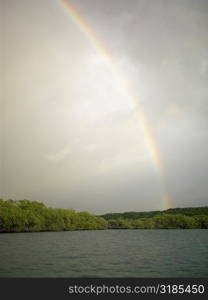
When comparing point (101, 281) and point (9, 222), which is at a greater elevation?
point (9, 222)

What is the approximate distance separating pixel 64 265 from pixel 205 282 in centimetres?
1004

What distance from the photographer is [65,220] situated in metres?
88.8

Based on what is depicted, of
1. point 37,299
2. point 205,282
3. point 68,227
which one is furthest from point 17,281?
point 68,227

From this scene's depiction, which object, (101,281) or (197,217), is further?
(197,217)

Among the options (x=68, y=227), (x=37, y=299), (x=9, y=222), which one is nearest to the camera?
(x=37, y=299)

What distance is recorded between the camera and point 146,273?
2159 cm

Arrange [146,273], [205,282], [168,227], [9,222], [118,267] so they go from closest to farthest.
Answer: [205,282] < [146,273] < [118,267] < [9,222] < [168,227]

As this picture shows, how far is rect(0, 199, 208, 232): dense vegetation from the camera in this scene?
7188 cm

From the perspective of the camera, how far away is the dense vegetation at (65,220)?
71875 mm

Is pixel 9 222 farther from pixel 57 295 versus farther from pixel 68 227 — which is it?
pixel 57 295

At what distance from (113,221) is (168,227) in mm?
16217

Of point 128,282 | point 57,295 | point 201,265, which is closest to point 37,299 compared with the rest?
point 57,295

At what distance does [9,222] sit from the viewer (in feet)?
232

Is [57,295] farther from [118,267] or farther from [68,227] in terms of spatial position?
[68,227]
